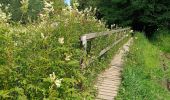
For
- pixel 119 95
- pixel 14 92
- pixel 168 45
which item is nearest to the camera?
pixel 14 92

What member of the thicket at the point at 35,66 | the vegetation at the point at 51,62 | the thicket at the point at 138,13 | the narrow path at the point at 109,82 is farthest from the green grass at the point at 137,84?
the thicket at the point at 138,13

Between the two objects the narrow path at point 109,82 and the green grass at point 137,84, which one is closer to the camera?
the narrow path at point 109,82

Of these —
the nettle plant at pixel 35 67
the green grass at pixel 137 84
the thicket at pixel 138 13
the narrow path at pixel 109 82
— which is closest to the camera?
the nettle plant at pixel 35 67

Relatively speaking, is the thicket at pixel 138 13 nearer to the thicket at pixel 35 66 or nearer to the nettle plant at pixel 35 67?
the thicket at pixel 35 66

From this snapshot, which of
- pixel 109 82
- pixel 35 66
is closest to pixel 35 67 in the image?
pixel 35 66

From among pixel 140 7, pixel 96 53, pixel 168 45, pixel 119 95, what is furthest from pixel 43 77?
pixel 140 7

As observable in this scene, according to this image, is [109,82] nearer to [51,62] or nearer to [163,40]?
[51,62]

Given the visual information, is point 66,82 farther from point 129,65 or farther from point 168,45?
point 168,45

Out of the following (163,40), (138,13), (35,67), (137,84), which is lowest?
(137,84)

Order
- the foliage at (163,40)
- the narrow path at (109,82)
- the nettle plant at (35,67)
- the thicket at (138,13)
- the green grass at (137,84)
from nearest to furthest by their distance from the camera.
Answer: the nettle plant at (35,67) < the narrow path at (109,82) < the green grass at (137,84) < the foliage at (163,40) < the thicket at (138,13)

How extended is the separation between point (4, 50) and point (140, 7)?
35422 millimetres

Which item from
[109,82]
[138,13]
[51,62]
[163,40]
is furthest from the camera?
[138,13]

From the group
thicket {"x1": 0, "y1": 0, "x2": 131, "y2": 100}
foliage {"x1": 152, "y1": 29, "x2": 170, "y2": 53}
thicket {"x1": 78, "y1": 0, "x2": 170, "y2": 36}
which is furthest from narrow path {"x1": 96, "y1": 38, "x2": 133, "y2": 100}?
thicket {"x1": 78, "y1": 0, "x2": 170, "y2": 36}

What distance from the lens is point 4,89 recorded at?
15.3 feet
